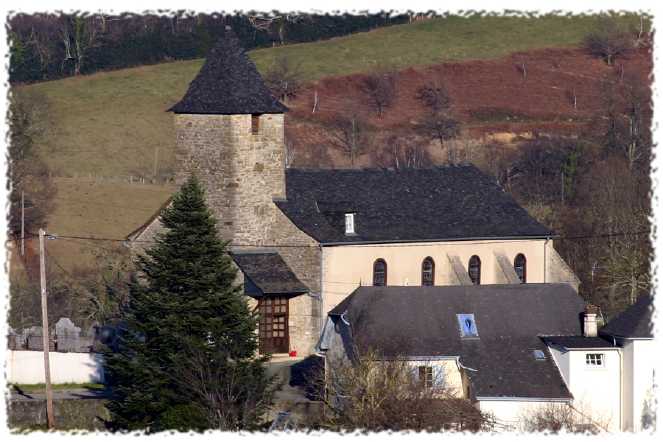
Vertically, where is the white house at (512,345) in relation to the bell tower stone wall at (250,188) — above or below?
below

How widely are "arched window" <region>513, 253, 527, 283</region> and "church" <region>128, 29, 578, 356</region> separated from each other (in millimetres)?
514

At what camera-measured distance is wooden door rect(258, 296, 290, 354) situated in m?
62.9

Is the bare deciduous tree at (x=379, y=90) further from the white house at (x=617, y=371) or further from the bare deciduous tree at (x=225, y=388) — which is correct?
the bare deciduous tree at (x=225, y=388)

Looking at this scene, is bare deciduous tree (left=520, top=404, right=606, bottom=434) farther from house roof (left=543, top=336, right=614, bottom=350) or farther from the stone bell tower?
the stone bell tower

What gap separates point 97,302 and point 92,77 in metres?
35.5

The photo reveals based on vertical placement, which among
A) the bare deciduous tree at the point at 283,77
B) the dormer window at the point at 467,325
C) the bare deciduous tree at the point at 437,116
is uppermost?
the bare deciduous tree at the point at 283,77

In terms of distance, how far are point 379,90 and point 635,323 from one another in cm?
5747

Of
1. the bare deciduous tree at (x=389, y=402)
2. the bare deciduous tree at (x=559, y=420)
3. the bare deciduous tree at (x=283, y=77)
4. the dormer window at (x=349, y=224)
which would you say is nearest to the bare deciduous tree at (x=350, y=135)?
the bare deciduous tree at (x=283, y=77)

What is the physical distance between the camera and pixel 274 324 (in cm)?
6334

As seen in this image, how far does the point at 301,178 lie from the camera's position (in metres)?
66.1

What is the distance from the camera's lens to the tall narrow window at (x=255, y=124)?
2511 inches

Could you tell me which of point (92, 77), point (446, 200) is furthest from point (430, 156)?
point (446, 200)

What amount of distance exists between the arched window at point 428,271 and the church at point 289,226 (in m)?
0.03

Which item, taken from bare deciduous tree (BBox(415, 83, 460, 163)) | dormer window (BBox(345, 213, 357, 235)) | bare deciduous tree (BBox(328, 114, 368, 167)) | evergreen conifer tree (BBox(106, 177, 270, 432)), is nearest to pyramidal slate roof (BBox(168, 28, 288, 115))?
dormer window (BBox(345, 213, 357, 235))
